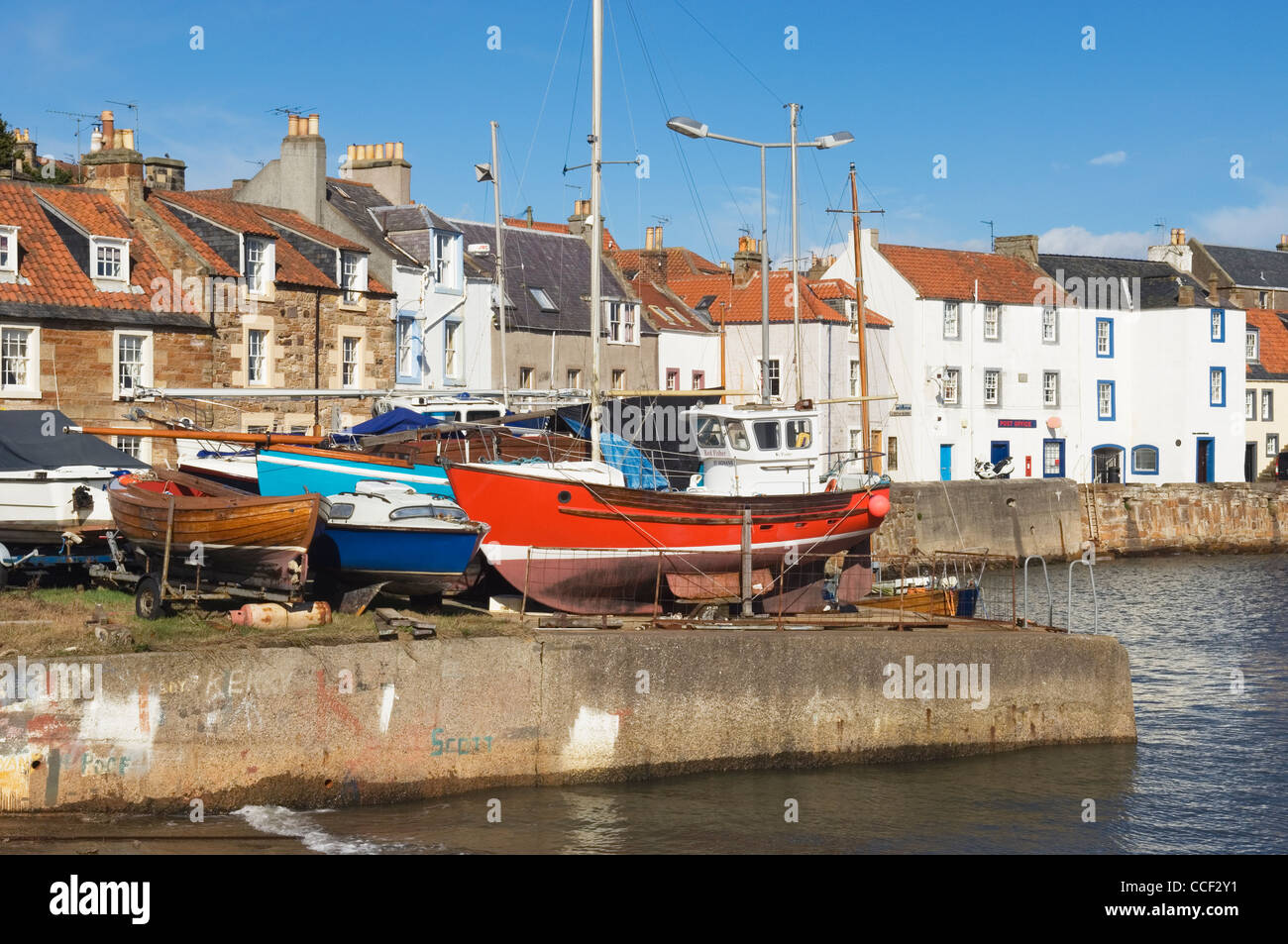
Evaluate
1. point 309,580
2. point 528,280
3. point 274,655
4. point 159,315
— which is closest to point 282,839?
point 274,655

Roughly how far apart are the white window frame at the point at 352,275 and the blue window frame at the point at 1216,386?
131 ft

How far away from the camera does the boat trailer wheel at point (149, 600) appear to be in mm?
18141

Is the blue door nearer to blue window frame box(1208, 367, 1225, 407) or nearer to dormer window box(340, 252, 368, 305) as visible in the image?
blue window frame box(1208, 367, 1225, 407)

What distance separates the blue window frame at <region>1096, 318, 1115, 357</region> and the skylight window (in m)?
27.3

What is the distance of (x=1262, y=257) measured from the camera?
85688mm

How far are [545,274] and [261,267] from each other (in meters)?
13.7

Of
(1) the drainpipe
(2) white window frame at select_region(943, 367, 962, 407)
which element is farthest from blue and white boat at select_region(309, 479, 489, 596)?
(2) white window frame at select_region(943, 367, 962, 407)

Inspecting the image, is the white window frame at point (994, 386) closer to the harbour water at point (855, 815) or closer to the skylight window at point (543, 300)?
the skylight window at point (543, 300)

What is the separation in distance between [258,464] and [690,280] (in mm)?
36559

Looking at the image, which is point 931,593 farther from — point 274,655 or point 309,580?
point 274,655

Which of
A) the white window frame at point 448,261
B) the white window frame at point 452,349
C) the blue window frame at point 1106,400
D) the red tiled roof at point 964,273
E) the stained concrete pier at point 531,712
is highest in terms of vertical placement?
the red tiled roof at point 964,273

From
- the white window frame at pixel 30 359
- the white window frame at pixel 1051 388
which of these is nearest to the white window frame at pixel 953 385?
the white window frame at pixel 1051 388

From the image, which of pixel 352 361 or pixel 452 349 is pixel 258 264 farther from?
pixel 452 349

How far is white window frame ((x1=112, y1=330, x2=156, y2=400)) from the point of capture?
33.0 metres
